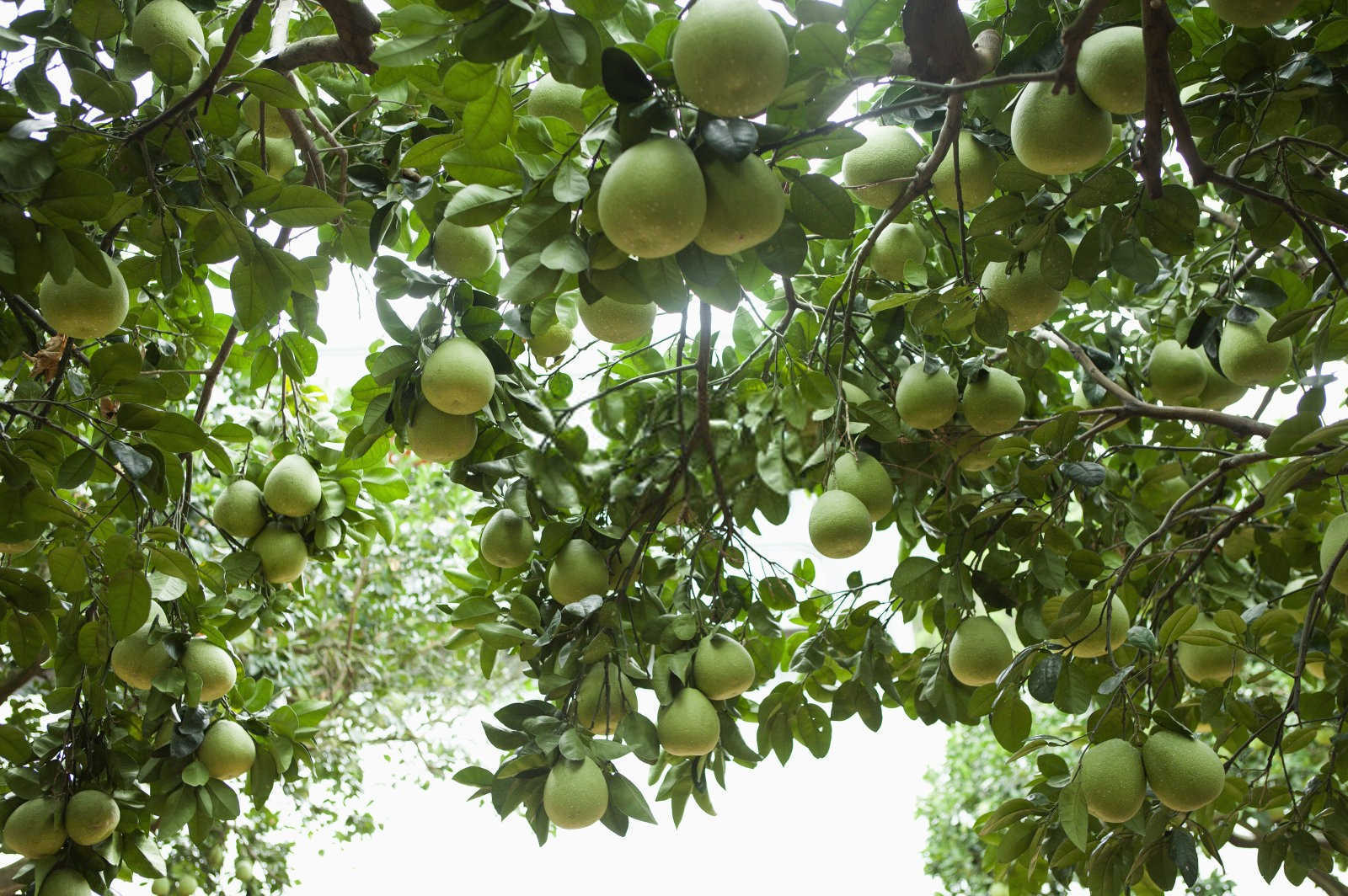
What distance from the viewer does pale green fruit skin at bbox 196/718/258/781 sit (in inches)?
64.2

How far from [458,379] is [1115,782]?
0.92 m

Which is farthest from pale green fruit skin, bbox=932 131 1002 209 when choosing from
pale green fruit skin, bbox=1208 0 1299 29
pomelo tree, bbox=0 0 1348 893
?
pale green fruit skin, bbox=1208 0 1299 29

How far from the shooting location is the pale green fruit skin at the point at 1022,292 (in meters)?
1.25

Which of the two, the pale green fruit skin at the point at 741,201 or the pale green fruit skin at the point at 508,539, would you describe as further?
the pale green fruit skin at the point at 508,539

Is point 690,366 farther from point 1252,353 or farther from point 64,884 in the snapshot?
point 64,884

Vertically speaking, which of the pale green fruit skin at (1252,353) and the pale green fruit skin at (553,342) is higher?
the pale green fruit skin at (1252,353)

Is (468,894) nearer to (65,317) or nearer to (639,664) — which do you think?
(639,664)

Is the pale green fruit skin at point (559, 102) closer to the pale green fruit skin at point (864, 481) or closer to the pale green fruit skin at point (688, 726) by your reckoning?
the pale green fruit skin at point (864, 481)

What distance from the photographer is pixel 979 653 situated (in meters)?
1.43

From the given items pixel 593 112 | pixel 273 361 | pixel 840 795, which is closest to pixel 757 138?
pixel 593 112

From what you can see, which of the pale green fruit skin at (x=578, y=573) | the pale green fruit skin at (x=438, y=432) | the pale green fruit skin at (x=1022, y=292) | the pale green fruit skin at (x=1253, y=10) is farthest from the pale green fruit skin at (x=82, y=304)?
the pale green fruit skin at (x=1253, y=10)

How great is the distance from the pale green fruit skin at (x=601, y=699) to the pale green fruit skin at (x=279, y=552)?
0.64 metres

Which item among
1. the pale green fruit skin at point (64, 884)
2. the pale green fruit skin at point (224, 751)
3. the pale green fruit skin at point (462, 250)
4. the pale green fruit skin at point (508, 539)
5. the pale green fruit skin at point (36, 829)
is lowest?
the pale green fruit skin at point (64, 884)

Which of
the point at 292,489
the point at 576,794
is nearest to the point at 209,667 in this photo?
the point at 292,489
